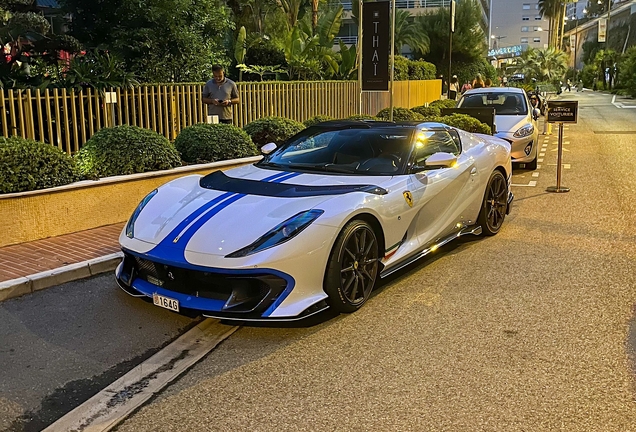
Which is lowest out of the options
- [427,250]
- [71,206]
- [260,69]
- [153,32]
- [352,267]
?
[427,250]

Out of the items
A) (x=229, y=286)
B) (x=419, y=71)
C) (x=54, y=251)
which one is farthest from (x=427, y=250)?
(x=419, y=71)

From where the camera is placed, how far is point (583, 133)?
2122 cm

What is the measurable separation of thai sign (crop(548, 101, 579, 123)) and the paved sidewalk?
7259 mm

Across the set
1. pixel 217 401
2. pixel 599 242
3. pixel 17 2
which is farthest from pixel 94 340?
pixel 17 2

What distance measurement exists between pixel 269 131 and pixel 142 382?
7.58 metres

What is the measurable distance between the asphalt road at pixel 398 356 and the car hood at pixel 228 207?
2.34ft

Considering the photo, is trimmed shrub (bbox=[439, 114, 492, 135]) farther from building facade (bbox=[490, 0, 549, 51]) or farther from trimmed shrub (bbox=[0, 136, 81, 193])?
building facade (bbox=[490, 0, 549, 51])

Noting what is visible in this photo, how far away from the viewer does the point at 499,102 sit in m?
14.6

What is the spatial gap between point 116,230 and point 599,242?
5484mm

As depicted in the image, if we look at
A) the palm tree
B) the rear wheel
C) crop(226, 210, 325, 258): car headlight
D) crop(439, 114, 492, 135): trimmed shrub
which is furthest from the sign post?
the palm tree

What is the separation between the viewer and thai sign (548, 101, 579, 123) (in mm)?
10305

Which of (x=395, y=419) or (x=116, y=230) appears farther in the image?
(x=116, y=230)

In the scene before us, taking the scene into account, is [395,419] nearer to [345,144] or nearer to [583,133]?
[345,144]

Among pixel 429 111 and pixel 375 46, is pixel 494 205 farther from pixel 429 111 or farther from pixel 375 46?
pixel 429 111
